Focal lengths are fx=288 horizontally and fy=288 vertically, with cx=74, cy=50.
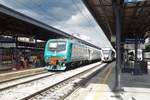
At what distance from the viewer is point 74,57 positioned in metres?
27.6

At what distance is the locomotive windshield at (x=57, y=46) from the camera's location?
25.2m

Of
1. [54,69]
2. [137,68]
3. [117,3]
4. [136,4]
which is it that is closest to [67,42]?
[54,69]

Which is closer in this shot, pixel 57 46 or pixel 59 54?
pixel 59 54

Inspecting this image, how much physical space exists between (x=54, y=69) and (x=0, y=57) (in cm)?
468

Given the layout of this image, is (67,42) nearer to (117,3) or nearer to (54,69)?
(54,69)

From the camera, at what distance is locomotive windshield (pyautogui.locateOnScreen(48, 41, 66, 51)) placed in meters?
25.2

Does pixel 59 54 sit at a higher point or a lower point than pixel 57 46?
lower

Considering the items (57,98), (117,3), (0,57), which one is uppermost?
(117,3)

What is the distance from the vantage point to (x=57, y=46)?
25.5 m

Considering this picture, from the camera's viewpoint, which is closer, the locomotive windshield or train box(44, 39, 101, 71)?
train box(44, 39, 101, 71)

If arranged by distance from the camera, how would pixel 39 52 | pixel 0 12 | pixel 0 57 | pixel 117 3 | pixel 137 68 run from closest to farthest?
pixel 117 3 < pixel 0 12 < pixel 137 68 < pixel 0 57 < pixel 39 52

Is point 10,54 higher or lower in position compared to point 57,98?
higher

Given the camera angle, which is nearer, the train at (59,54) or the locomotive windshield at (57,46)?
the train at (59,54)

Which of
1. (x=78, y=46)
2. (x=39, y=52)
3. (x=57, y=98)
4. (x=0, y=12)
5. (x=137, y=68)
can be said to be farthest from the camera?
(x=39, y=52)
